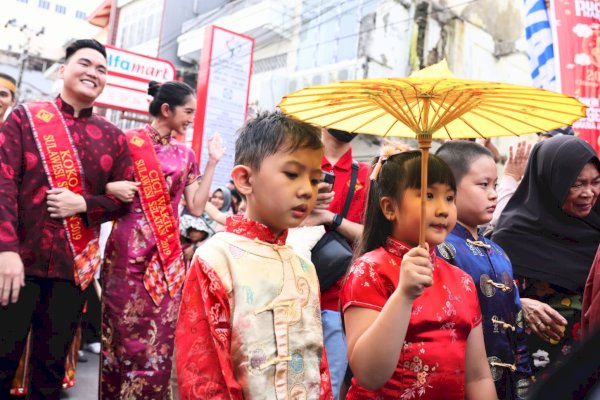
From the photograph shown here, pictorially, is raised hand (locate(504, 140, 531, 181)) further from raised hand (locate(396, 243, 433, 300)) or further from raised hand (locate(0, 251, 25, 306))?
raised hand (locate(0, 251, 25, 306))

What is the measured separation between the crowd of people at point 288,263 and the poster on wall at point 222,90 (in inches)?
239

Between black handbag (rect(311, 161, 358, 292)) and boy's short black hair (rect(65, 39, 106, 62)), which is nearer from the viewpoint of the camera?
black handbag (rect(311, 161, 358, 292))

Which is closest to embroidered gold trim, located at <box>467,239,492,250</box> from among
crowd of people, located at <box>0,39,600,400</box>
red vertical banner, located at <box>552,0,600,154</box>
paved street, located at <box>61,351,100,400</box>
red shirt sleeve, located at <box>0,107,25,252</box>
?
crowd of people, located at <box>0,39,600,400</box>

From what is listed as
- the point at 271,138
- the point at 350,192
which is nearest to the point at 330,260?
the point at 350,192

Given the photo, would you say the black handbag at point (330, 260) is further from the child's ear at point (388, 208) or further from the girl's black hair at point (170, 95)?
the girl's black hair at point (170, 95)

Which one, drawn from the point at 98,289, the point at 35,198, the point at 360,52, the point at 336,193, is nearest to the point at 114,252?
the point at 35,198

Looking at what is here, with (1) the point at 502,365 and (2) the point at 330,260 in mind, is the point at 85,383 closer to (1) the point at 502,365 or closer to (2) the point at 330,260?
(2) the point at 330,260

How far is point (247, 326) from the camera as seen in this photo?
1726 millimetres

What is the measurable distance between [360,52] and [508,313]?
14.2 meters

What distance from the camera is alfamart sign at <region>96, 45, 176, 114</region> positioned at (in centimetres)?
1205

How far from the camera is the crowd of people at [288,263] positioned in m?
1.74

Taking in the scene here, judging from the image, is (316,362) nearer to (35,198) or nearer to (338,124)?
(338,124)

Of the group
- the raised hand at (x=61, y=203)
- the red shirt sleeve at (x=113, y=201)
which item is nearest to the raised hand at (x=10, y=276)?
the raised hand at (x=61, y=203)

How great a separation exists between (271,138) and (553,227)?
69.2 inches
